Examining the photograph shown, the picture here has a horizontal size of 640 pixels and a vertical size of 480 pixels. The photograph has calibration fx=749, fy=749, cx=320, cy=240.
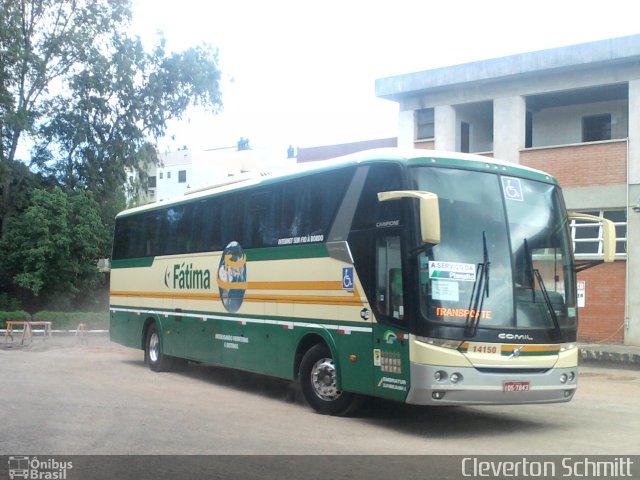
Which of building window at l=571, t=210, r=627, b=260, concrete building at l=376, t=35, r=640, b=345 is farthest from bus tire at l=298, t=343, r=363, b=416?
concrete building at l=376, t=35, r=640, b=345

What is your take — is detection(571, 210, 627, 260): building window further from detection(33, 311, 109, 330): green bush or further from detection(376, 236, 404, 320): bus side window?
detection(33, 311, 109, 330): green bush

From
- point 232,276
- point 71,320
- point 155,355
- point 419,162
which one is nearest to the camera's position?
point 419,162

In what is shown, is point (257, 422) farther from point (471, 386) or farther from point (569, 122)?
point (569, 122)

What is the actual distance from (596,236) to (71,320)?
20.6m

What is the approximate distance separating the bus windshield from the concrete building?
1247cm

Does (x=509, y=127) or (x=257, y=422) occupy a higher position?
(x=509, y=127)

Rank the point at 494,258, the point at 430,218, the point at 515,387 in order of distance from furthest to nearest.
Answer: the point at 494,258 → the point at 515,387 → the point at 430,218

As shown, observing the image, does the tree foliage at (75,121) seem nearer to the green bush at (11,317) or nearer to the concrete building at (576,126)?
the green bush at (11,317)

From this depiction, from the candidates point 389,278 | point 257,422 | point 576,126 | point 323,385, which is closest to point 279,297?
point 323,385

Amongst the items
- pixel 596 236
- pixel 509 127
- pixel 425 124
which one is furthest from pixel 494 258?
pixel 425 124

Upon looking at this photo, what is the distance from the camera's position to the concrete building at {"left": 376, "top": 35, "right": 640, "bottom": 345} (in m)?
21.1

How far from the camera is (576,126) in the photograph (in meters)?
23.8

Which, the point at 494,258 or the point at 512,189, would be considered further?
the point at 512,189

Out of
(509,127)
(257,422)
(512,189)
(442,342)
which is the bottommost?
(257,422)
